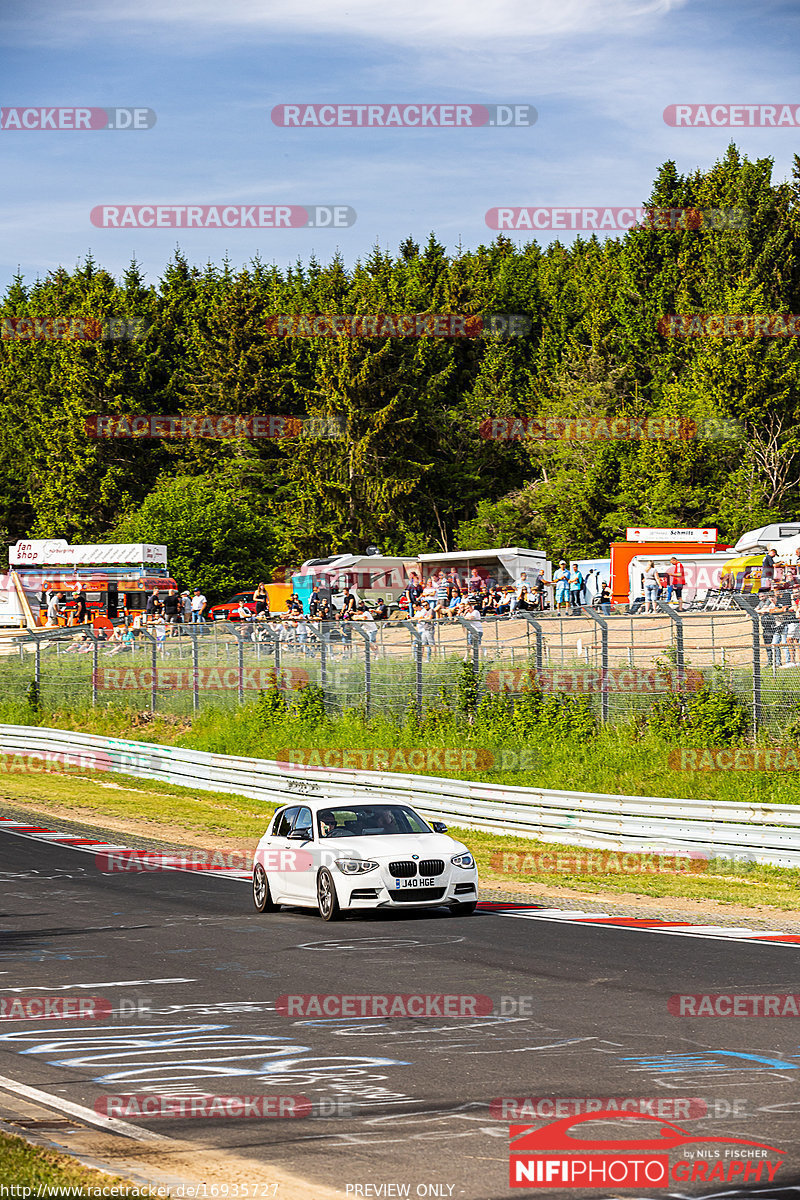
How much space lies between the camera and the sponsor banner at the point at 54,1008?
414 inches

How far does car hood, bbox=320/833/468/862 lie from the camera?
1557 cm

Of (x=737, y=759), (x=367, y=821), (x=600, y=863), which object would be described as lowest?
(x=600, y=863)

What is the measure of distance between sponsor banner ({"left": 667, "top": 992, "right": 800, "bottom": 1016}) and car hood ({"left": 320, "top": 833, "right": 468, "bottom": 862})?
5.21 metres

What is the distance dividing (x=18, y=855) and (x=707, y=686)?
11478 millimetres

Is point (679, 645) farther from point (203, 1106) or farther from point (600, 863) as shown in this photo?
point (203, 1106)

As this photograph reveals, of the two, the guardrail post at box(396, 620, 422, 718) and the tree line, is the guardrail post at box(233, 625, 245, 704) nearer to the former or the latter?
the guardrail post at box(396, 620, 422, 718)

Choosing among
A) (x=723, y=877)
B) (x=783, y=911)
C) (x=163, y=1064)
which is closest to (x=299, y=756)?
(x=723, y=877)

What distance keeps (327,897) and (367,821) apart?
109 centimetres

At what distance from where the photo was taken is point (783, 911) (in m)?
16.4

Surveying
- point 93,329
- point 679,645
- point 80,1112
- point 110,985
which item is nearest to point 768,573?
point 679,645

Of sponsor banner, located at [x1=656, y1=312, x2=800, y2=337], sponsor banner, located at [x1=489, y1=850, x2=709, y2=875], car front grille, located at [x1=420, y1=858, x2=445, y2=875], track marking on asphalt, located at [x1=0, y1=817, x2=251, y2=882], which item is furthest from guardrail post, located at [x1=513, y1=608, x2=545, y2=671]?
sponsor banner, located at [x1=656, y1=312, x2=800, y2=337]

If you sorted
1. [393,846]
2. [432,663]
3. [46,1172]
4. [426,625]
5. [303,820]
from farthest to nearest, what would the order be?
[426,625]
[432,663]
[303,820]
[393,846]
[46,1172]

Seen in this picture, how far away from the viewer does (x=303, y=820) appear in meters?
16.9

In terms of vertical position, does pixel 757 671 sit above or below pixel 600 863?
above
